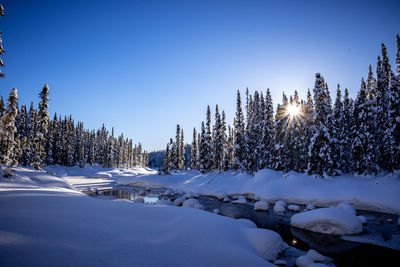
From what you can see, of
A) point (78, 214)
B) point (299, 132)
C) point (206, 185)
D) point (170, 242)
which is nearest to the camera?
point (170, 242)

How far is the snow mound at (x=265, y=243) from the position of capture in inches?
289

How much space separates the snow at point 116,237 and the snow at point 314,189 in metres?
12.7

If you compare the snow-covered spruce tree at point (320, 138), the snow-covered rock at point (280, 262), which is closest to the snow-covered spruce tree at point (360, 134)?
the snow-covered spruce tree at point (320, 138)

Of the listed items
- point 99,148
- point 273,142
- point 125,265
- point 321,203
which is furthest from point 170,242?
point 99,148

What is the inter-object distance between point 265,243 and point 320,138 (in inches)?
825

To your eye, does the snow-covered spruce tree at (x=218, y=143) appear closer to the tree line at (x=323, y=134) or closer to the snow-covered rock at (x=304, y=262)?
the tree line at (x=323, y=134)

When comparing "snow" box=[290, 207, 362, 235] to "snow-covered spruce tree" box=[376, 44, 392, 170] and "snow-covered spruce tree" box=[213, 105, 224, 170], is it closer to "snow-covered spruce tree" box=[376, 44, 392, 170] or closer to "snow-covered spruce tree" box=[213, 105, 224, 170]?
"snow-covered spruce tree" box=[376, 44, 392, 170]

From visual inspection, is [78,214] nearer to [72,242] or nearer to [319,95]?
[72,242]

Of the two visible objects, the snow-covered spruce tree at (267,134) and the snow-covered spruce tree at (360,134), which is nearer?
the snow-covered spruce tree at (360,134)

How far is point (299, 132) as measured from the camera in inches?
1219

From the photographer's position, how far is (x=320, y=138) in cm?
2409

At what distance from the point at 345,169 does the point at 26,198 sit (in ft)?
137

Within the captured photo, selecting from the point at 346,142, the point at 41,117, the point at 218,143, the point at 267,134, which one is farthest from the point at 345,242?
the point at 41,117

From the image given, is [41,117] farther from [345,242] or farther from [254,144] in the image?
[345,242]
